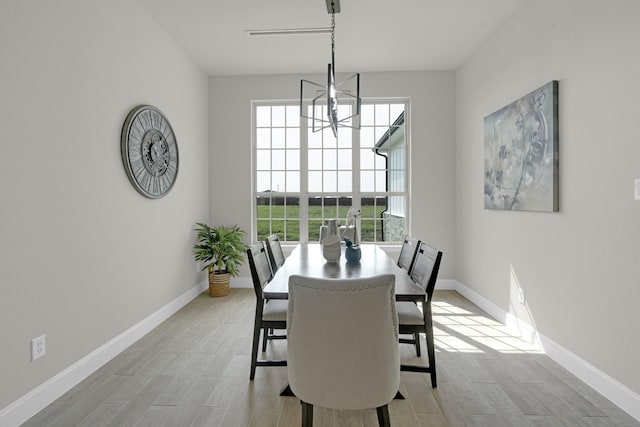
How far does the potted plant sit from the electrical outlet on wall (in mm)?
2214

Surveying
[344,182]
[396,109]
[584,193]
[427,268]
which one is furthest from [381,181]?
[427,268]

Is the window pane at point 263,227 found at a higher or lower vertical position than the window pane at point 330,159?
lower

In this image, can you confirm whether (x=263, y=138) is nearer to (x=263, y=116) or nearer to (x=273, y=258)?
(x=263, y=116)

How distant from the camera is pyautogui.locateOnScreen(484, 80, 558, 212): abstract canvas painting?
2.74 meters

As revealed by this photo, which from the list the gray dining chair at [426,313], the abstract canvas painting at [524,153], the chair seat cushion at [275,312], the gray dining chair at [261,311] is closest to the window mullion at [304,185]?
the abstract canvas painting at [524,153]

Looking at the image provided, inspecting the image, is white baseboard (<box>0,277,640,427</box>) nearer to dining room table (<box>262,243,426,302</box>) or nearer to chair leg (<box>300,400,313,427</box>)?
dining room table (<box>262,243,426,302</box>)

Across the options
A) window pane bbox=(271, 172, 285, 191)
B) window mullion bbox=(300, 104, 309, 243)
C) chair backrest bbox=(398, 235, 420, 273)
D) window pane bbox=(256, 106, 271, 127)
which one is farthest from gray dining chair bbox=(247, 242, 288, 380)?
window pane bbox=(256, 106, 271, 127)

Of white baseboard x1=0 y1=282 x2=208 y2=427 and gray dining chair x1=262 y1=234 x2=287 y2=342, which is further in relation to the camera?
gray dining chair x1=262 y1=234 x2=287 y2=342

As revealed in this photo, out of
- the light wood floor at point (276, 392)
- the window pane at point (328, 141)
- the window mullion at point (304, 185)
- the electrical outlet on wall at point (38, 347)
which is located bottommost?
the light wood floor at point (276, 392)

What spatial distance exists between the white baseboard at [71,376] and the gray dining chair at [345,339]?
63.5 inches

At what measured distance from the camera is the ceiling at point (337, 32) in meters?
3.24

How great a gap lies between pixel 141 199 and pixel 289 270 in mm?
1728

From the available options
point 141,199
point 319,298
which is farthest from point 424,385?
point 141,199

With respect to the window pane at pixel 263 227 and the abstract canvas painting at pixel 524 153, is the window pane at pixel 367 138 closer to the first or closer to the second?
the abstract canvas painting at pixel 524 153
